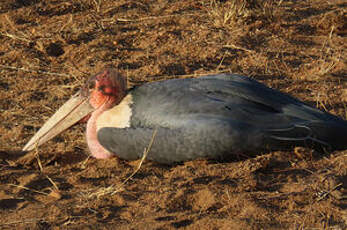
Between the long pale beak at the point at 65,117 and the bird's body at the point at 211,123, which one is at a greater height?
the bird's body at the point at 211,123

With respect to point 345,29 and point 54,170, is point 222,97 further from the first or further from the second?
point 345,29

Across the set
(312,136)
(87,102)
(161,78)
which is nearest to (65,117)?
(87,102)

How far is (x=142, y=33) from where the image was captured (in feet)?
23.5

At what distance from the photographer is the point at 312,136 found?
454 centimetres

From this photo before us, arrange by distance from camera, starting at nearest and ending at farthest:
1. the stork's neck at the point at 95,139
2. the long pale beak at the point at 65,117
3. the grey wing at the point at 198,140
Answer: the grey wing at the point at 198,140
the stork's neck at the point at 95,139
the long pale beak at the point at 65,117

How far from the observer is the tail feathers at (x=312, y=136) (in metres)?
4.48

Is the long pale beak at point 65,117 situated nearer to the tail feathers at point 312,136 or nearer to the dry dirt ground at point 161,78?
the dry dirt ground at point 161,78

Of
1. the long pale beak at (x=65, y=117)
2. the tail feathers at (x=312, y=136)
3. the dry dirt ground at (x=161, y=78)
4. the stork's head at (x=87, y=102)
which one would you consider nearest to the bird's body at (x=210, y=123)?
the tail feathers at (x=312, y=136)

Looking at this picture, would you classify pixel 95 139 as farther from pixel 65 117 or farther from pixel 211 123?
pixel 211 123

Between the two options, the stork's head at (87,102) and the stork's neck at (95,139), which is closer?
the stork's neck at (95,139)

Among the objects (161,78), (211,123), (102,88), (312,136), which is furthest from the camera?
(161,78)

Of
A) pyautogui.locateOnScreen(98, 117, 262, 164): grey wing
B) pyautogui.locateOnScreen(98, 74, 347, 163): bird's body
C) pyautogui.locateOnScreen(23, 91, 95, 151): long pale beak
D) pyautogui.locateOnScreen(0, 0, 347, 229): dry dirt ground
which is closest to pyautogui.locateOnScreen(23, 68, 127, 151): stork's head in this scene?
pyautogui.locateOnScreen(23, 91, 95, 151): long pale beak

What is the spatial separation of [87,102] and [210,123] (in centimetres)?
140

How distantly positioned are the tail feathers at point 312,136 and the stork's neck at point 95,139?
4.56ft
